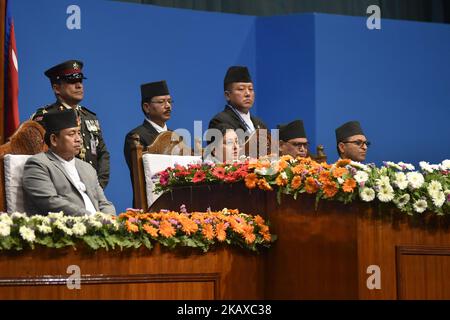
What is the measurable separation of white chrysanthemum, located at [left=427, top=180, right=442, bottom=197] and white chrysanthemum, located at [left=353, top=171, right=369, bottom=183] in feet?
0.83

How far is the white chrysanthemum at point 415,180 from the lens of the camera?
3396 mm

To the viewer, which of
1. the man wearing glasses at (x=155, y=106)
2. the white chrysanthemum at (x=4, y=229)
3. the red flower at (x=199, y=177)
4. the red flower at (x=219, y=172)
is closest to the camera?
the white chrysanthemum at (x=4, y=229)

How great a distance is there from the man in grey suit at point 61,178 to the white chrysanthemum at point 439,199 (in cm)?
138

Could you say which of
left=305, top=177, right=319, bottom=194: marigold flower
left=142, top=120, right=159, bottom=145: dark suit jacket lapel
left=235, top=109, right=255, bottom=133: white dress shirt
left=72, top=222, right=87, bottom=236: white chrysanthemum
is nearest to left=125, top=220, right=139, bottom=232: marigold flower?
left=72, top=222, right=87, bottom=236: white chrysanthemum

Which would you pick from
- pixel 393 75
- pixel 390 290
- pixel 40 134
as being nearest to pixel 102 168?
pixel 40 134

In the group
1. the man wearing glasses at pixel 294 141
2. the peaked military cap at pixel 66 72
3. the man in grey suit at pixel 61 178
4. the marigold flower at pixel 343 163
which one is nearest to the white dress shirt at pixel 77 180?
the man in grey suit at pixel 61 178

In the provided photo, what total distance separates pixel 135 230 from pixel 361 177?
2.63 feet

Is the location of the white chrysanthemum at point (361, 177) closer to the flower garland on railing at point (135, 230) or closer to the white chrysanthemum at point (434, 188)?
the white chrysanthemum at point (434, 188)

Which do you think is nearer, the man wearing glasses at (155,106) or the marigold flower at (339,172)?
the marigold flower at (339,172)

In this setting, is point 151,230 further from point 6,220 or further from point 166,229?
point 6,220

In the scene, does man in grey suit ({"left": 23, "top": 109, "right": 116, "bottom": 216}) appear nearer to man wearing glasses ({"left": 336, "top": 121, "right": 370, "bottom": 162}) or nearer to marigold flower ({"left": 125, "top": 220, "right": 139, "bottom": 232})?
marigold flower ({"left": 125, "top": 220, "right": 139, "bottom": 232})

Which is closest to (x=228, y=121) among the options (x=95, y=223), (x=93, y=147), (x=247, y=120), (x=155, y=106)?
(x=247, y=120)

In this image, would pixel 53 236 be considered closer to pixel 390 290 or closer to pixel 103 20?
pixel 390 290

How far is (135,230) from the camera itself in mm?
3250
